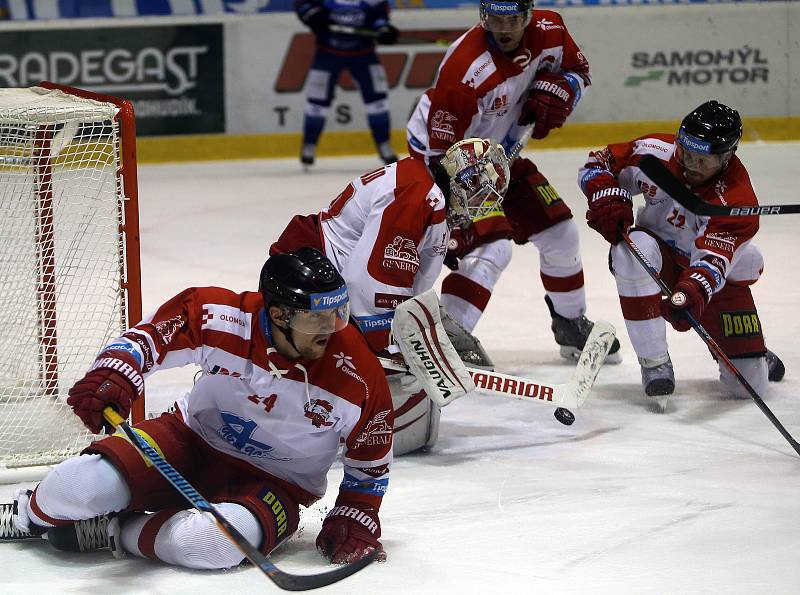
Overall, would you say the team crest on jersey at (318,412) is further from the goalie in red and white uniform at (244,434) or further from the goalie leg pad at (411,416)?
the goalie leg pad at (411,416)

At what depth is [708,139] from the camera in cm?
374

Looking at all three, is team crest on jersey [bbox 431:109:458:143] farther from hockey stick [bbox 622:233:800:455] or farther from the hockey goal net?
the hockey goal net

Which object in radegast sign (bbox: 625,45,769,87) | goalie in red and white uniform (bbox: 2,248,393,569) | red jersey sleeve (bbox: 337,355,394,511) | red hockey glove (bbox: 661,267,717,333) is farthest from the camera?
radegast sign (bbox: 625,45,769,87)

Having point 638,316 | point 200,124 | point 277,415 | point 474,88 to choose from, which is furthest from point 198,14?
point 277,415

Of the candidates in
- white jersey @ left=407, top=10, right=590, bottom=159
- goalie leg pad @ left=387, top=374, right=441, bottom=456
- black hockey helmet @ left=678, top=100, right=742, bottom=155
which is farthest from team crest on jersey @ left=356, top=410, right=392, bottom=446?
white jersey @ left=407, top=10, right=590, bottom=159

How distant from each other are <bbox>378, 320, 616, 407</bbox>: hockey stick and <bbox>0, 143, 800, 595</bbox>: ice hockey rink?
132 millimetres

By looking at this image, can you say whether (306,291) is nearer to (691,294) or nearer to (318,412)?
(318,412)

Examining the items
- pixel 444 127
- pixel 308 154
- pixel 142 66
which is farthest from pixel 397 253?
pixel 142 66

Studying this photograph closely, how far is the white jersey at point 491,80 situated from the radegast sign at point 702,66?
14.0 feet

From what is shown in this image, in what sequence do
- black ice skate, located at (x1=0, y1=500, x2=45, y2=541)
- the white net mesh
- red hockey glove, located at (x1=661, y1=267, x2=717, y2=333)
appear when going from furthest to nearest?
red hockey glove, located at (x1=661, y1=267, x2=717, y2=333) → the white net mesh → black ice skate, located at (x1=0, y1=500, x2=45, y2=541)

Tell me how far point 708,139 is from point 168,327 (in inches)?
70.3

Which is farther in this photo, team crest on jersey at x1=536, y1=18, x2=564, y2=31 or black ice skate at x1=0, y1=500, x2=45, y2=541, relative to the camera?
team crest on jersey at x1=536, y1=18, x2=564, y2=31

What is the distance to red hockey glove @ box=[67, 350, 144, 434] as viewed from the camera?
2.42m

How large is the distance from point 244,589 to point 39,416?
1.29 m
